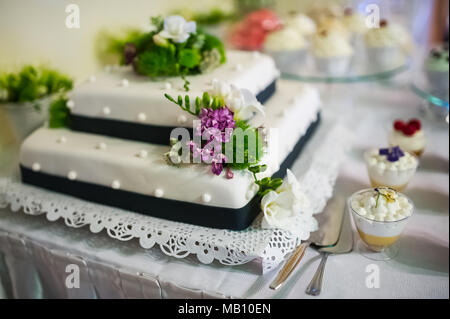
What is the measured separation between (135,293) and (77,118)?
1.95ft

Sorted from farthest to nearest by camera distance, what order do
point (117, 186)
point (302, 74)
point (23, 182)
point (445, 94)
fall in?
1. point (302, 74)
2. point (445, 94)
3. point (23, 182)
4. point (117, 186)

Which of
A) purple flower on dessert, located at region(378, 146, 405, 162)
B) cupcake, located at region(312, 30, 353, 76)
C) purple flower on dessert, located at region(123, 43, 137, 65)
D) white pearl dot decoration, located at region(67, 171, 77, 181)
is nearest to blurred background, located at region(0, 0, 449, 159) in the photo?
purple flower on dessert, located at region(123, 43, 137, 65)

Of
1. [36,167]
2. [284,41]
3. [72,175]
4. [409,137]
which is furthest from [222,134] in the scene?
[284,41]

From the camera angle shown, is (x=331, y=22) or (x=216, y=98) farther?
(x=331, y=22)

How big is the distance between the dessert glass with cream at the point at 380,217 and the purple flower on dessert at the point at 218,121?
38 centimetres

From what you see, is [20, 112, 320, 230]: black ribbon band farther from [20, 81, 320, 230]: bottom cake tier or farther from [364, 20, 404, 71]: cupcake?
[364, 20, 404, 71]: cupcake

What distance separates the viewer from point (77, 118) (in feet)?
4.77

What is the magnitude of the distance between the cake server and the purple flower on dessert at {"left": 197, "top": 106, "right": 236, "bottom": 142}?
1.16 feet

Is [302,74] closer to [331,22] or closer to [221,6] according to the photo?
[331,22]

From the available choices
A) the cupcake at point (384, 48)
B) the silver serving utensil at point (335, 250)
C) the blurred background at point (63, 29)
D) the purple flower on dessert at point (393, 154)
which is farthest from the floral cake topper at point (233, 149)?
the cupcake at point (384, 48)

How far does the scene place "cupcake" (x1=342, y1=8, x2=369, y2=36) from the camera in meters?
2.19

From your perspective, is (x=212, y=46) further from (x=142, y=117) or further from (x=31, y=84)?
(x=31, y=84)

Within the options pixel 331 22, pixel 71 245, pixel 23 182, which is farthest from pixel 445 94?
pixel 23 182

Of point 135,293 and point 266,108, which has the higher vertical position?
point 266,108
